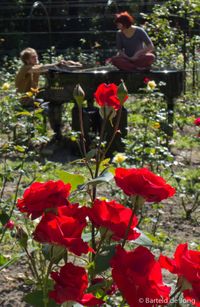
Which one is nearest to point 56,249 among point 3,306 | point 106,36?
point 3,306

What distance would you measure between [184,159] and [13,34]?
1210 centimetres

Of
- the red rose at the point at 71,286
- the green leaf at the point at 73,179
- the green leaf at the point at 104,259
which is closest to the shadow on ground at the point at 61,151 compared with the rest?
the green leaf at the point at 73,179

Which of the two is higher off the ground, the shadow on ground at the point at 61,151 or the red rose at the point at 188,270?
the red rose at the point at 188,270

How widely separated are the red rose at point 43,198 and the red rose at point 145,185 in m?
0.12

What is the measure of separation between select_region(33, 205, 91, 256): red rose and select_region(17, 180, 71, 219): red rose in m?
0.07

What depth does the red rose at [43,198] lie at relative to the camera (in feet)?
4.74

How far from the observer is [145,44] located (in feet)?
26.0

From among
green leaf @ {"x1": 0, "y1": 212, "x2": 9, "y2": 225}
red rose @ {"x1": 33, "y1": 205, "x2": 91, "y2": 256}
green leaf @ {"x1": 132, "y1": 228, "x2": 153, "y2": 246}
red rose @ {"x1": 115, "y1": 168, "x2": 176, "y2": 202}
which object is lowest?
green leaf @ {"x1": 0, "y1": 212, "x2": 9, "y2": 225}

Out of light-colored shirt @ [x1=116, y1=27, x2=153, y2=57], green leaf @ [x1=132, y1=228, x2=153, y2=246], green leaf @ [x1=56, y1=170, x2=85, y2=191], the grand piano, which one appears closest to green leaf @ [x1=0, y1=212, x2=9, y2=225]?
green leaf @ [x1=56, y1=170, x2=85, y2=191]

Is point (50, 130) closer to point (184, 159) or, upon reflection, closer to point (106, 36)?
point (184, 159)

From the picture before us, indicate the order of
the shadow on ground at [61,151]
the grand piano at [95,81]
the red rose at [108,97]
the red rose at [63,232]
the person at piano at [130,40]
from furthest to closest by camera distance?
the person at piano at [130,40]
the grand piano at [95,81]
the shadow on ground at [61,151]
the red rose at [108,97]
the red rose at [63,232]

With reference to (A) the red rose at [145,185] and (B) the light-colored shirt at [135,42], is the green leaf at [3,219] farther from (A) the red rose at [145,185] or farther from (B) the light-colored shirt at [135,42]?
(B) the light-colored shirt at [135,42]

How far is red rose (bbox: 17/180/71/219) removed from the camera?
145 centimetres

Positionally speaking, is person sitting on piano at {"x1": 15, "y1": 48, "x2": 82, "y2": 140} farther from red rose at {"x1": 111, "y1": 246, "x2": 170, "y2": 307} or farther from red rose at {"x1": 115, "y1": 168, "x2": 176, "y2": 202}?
red rose at {"x1": 111, "y1": 246, "x2": 170, "y2": 307}
